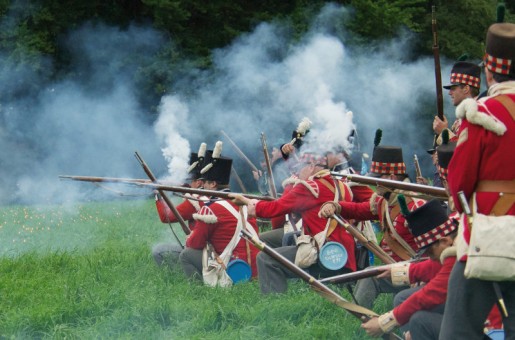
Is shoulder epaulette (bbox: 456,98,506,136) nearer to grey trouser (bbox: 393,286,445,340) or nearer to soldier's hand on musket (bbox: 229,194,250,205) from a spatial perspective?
grey trouser (bbox: 393,286,445,340)

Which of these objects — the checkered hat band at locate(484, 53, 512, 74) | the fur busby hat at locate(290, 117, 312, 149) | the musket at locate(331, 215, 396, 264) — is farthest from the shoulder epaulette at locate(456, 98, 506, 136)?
the fur busby hat at locate(290, 117, 312, 149)

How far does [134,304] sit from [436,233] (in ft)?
7.57

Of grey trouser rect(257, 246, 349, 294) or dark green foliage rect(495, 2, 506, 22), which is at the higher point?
dark green foliage rect(495, 2, 506, 22)

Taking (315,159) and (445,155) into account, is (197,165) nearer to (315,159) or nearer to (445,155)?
(315,159)

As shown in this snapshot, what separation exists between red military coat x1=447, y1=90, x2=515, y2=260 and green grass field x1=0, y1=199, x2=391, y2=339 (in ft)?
6.17

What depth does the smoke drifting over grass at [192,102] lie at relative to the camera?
1177 centimetres

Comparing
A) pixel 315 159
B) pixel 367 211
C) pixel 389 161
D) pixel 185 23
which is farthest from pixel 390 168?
pixel 185 23

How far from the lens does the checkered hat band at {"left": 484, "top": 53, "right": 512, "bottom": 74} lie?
3.61 meters

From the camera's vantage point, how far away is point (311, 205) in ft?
21.0

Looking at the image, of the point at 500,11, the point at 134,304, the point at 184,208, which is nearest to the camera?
the point at 500,11

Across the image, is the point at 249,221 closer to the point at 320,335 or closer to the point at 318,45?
the point at 320,335

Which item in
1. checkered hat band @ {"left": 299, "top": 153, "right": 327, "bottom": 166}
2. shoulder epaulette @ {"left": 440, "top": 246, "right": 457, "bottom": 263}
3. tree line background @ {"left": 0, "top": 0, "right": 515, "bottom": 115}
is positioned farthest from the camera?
tree line background @ {"left": 0, "top": 0, "right": 515, "bottom": 115}

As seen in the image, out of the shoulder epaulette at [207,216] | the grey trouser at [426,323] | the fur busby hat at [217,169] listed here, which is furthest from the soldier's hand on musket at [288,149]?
the grey trouser at [426,323]

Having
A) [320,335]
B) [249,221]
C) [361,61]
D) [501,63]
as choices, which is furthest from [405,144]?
[501,63]
